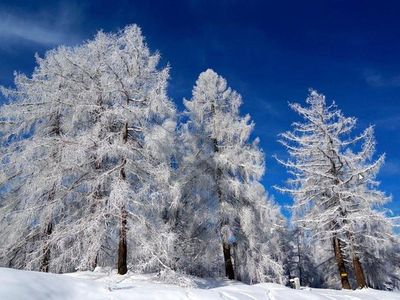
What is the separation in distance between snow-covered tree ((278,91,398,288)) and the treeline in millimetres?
66

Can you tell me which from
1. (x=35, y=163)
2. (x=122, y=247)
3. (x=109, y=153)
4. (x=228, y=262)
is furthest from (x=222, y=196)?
(x=35, y=163)

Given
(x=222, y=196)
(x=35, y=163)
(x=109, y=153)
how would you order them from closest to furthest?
1. (x=109, y=153)
2. (x=35, y=163)
3. (x=222, y=196)

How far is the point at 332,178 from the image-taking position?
16562 mm

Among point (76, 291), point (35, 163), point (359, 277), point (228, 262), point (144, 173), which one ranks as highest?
point (35, 163)

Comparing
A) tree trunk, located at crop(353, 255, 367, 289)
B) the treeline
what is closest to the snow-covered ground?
the treeline

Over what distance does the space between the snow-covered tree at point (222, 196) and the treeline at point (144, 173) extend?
0.20ft

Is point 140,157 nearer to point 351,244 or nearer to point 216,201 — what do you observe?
point 216,201

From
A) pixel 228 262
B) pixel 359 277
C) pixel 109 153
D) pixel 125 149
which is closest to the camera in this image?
pixel 125 149

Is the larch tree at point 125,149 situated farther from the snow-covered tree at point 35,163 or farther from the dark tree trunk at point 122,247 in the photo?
the snow-covered tree at point 35,163

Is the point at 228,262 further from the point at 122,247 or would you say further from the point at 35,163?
the point at 35,163

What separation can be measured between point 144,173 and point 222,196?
5845 millimetres

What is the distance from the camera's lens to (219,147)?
17.9 m

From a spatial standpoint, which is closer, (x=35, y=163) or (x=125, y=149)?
(x=125, y=149)

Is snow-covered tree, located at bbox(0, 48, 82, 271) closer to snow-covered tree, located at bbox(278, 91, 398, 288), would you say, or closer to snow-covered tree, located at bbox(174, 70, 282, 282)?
snow-covered tree, located at bbox(174, 70, 282, 282)
